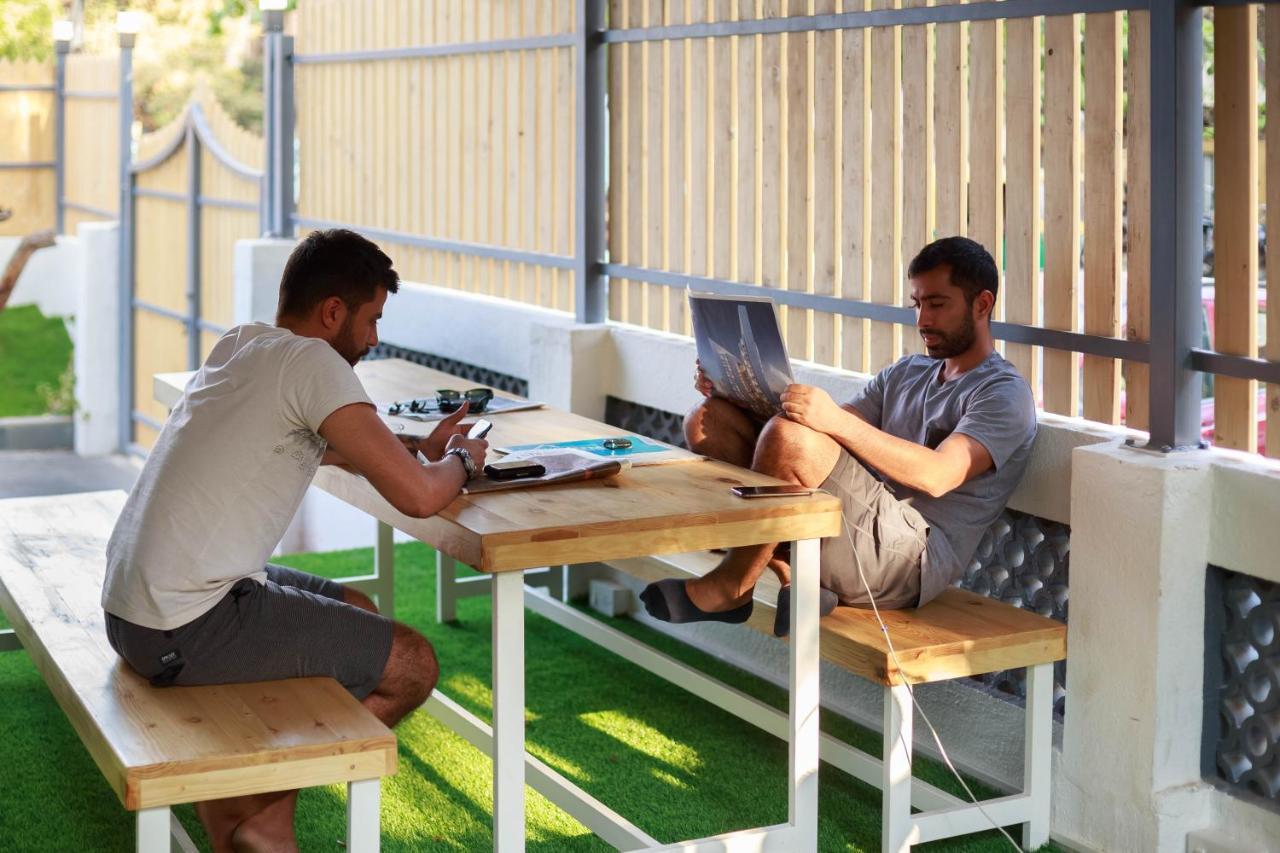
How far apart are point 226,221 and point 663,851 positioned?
25.8 feet

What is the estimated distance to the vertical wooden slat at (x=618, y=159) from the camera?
623 cm

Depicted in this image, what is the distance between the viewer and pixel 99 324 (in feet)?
41.9

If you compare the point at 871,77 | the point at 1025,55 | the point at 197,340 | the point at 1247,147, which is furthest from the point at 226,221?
the point at 1247,147

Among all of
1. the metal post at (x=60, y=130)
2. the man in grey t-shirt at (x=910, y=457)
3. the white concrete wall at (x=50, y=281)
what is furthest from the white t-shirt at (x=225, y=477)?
the metal post at (x=60, y=130)

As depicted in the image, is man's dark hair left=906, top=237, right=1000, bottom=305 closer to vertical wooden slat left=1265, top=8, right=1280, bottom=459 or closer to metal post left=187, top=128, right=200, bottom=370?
vertical wooden slat left=1265, top=8, right=1280, bottom=459

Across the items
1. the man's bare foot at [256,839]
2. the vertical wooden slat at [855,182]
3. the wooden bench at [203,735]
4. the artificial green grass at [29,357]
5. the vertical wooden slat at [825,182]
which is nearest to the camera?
the wooden bench at [203,735]

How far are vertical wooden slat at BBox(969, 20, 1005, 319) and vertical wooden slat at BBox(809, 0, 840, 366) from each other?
640 mm

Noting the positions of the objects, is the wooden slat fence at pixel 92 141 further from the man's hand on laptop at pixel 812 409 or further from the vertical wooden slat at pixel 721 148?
the man's hand on laptop at pixel 812 409

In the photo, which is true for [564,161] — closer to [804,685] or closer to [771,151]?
[771,151]

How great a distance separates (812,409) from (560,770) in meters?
1.37

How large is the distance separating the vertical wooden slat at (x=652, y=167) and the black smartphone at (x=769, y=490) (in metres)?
2.44

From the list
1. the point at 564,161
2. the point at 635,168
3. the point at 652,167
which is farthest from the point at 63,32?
the point at 652,167

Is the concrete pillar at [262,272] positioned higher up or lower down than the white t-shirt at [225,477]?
higher up

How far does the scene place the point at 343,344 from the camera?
3.56m
